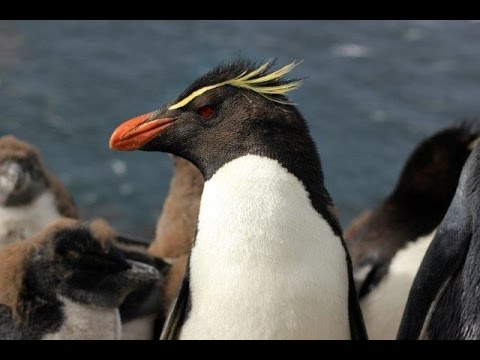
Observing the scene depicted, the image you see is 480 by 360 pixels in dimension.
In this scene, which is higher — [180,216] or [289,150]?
[289,150]

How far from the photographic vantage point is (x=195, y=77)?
336 inches

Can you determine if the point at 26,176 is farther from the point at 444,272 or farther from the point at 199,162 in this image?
the point at 444,272

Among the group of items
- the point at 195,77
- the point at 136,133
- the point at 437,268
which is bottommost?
the point at 195,77

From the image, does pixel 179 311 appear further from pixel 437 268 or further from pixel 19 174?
pixel 19 174

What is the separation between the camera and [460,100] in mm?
8930

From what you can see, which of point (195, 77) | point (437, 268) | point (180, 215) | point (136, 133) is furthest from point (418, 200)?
point (195, 77)

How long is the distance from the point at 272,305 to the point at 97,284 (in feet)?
2.23

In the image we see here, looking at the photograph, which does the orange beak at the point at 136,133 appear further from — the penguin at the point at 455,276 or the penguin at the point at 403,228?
Answer: the penguin at the point at 403,228

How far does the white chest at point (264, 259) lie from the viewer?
1.99 metres

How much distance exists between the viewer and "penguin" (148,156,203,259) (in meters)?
2.99

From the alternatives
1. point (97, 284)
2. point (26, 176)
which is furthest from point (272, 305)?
point (26, 176)

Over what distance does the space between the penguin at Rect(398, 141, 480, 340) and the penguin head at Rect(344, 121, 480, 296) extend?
0.75 meters

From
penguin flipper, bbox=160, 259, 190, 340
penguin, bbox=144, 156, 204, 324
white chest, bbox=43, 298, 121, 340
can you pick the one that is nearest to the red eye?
penguin flipper, bbox=160, 259, 190, 340

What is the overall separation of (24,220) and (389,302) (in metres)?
1.28
